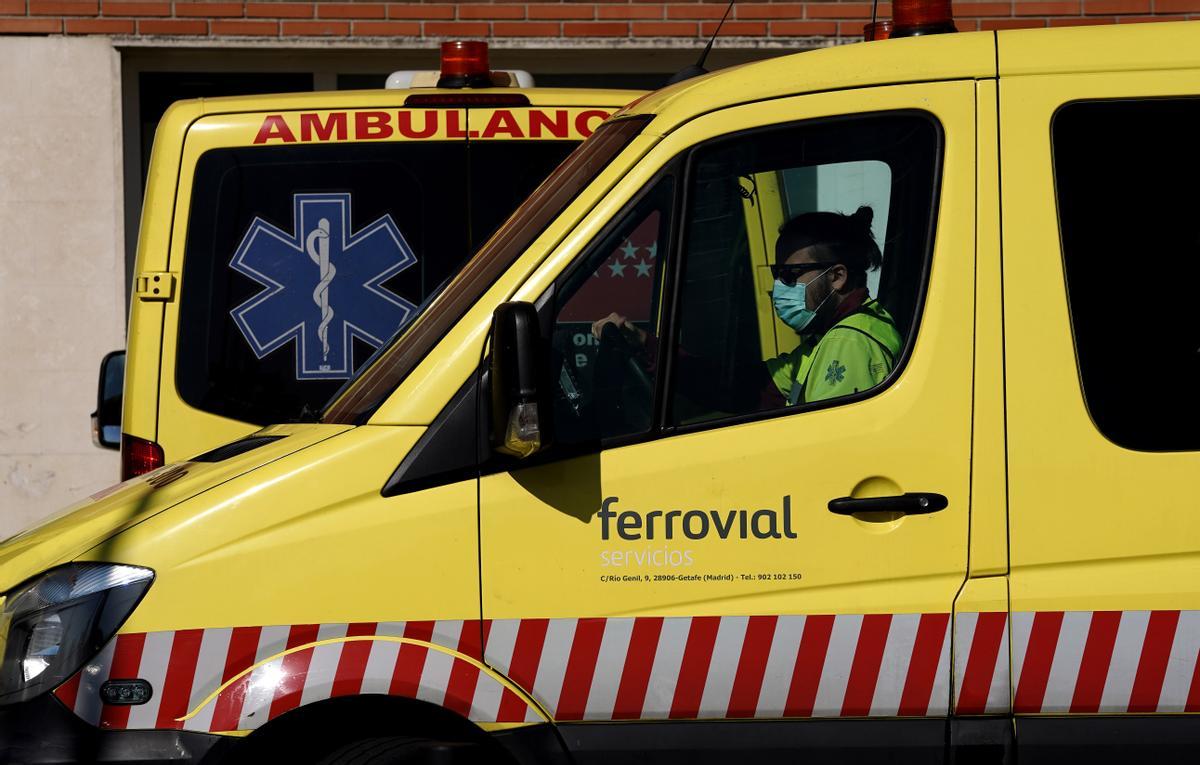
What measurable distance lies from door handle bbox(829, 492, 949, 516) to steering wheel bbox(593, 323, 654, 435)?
0.43 m

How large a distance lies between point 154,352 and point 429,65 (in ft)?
13.4

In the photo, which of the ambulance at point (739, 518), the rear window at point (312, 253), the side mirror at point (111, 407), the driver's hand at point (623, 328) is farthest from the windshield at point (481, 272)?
the side mirror at point (111, 407)

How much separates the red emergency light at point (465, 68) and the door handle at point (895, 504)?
2889 millimetres

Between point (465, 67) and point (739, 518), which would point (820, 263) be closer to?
point (739, 518)

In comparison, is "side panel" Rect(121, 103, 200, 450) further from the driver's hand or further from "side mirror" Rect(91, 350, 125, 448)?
the driver's hand

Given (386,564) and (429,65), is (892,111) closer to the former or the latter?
(386,564)

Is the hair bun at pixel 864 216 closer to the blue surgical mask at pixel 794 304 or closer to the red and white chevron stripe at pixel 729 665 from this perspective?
the blue surgical mask at pixel 794 304

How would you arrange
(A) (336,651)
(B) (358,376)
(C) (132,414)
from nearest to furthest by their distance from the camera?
(A) (336,651) < (B) (358,376) < (C) (132,414)

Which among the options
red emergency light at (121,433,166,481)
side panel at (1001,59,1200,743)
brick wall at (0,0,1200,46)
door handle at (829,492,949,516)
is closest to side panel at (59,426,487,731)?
door handle at (829,492,949,516)

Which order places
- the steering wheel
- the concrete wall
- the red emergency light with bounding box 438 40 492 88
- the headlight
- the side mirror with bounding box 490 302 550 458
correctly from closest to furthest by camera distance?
1. the side mirror with bounding box 490 302 550 458
2. the headlight
3. the steering wheel
4. the red emergency light with bounding box 438 40 492 88
5. the concrete wall

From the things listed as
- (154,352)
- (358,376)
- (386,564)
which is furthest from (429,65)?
(386,564)

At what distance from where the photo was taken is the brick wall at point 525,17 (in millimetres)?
8347

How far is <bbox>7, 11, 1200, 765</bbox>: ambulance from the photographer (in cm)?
304

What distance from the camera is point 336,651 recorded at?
3.05 meters
